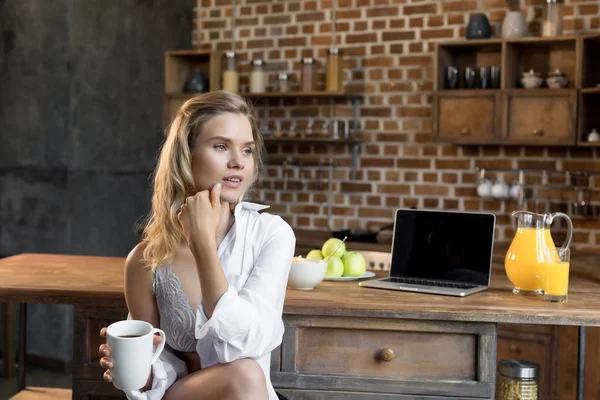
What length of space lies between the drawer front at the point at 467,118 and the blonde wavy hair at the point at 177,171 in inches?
99.0

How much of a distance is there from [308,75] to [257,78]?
33 cm

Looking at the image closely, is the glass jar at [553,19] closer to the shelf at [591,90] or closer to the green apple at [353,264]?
the shelf at [591,90]

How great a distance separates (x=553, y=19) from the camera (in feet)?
13.5

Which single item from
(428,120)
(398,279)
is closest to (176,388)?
(398,279)

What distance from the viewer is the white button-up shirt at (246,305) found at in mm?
1744

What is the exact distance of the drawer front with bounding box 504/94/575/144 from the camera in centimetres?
404

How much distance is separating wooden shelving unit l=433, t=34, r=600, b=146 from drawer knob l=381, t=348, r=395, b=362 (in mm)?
2347

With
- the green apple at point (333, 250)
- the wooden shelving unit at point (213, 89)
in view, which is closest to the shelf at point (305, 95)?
the wooden shelving unit at point (213, 89)

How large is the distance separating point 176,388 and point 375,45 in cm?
327

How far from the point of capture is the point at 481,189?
437 cm

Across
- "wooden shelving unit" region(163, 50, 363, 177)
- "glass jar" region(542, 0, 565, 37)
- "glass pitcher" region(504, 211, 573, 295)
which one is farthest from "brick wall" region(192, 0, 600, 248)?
"glass pitcher" region(504, 211, 573, 295)

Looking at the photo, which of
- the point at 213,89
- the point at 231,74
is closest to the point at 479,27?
the point at 231,74

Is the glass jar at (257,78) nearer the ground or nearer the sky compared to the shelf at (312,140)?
nearer the sky

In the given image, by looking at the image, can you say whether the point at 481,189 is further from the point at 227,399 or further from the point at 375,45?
the point at 227,399
